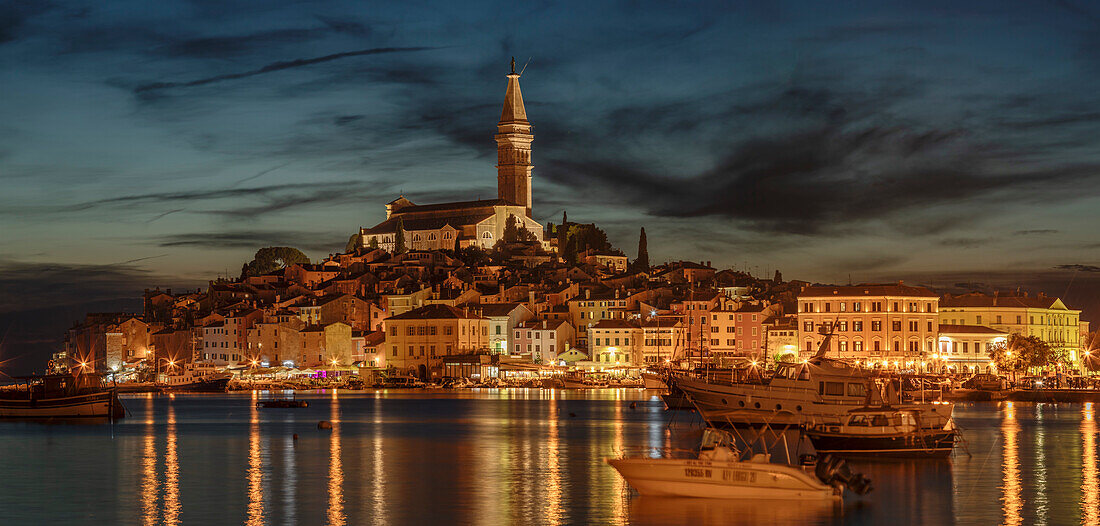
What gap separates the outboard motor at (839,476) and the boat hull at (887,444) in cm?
824

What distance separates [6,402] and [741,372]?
34.9 metres


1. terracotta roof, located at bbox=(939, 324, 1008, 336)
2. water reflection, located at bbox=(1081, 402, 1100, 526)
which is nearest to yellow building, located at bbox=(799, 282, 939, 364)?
terracotta roof, located at bbox=(939, 324, 1008, 336)

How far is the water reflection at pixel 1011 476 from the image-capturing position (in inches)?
1139

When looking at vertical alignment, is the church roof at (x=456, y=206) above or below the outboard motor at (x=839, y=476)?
above

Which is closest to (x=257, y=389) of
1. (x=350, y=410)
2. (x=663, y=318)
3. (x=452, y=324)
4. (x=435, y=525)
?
(x=452, y=324)

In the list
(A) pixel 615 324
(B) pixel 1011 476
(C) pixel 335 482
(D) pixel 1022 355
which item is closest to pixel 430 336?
(A) pixel 615 324

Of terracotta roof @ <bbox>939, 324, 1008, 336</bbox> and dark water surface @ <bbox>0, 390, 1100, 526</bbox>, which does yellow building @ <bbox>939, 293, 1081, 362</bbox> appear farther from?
dark water surface @ <bbox>0, 390, 1100, 526</bbox>

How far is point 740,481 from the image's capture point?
28.2 meters

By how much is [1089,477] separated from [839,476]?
10.8 metres

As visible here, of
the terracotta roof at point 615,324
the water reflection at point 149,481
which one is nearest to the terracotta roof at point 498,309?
the terracotta roof at point 615,324

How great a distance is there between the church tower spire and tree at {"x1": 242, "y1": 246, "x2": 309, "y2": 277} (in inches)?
991

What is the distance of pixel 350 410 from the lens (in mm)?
76625

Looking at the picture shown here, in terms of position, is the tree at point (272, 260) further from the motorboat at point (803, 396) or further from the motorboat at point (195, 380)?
the motorboat at point (803, 396)

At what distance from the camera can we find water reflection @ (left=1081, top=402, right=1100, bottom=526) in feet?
93.7
